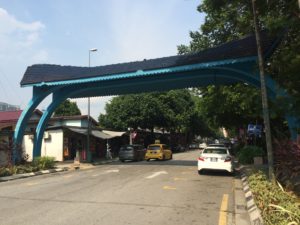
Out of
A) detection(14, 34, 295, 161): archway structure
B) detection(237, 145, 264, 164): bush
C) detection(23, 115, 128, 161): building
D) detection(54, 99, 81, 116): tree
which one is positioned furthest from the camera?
detection(54, 99, 81, 116): tree

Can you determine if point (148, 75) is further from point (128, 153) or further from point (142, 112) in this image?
point (142, 112)

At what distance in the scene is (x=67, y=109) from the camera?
75.1 m

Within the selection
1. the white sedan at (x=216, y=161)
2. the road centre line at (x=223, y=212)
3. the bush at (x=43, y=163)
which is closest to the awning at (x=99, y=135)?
the bush at (x=43, y=163)

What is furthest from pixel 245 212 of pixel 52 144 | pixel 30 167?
pixel 52 144

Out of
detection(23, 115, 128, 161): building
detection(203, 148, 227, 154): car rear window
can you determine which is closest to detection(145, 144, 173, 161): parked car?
detection(23, 115, 128, 161): building

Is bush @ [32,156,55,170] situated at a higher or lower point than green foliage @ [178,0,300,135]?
lower

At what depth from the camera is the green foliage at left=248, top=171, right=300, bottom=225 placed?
7217 mm

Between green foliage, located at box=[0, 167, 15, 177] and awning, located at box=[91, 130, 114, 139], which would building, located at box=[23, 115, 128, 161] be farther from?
green foliage, located at box=[0, 167, 15, 177]

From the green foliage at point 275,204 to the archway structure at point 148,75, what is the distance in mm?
8331

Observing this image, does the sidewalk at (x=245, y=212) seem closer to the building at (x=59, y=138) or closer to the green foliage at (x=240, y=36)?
the green foliage at (x=240, y=36)

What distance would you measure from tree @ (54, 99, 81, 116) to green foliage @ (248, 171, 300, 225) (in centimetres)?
6526

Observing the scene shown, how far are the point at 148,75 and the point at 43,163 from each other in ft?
29.2

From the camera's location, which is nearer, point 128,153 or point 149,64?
point 149,64

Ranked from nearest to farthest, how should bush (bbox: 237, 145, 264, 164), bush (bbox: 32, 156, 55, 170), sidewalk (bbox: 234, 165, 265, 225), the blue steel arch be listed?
sidewalk (bbox: 234, 165, 265, 225) → the blue steel arch → bush (bbox: 32, 156, 55, 170) → bush (bbox: 237, 145, 264, 164)
